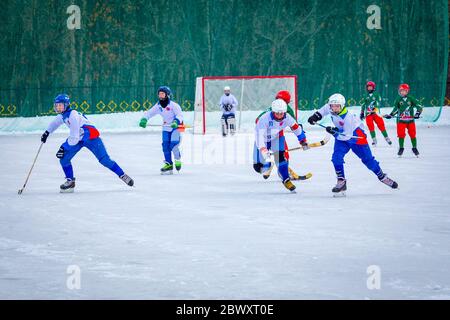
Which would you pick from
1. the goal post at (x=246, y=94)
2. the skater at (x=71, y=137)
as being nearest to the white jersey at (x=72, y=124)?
the skater at (x=71, y=137)

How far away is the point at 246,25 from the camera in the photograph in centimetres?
4425

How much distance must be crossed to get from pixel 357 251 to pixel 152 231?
8.05 ft

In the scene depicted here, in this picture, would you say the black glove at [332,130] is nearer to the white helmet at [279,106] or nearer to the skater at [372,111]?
the white helmet at [279,106]

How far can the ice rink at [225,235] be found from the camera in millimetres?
7754

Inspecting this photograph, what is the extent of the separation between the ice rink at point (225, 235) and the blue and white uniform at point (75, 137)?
18.8 inches

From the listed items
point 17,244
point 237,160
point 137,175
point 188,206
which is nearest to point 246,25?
point 237,160

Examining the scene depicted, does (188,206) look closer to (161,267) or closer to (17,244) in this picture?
(17,244)

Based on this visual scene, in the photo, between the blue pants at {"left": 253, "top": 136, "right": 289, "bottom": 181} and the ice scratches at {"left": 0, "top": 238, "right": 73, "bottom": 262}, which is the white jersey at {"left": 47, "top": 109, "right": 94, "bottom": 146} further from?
the ice scratches at {"left": 0, "top": 238, "right": 73, "bottom": 262}

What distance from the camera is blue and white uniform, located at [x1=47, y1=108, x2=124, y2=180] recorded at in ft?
48.2

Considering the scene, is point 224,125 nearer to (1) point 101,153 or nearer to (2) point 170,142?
(2) point 170,142

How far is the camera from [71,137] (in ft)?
48.1

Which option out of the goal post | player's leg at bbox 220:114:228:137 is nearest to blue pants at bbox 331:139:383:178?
player's leg at bbox 220:114:228:137

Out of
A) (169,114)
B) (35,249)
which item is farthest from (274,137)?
(35,249)

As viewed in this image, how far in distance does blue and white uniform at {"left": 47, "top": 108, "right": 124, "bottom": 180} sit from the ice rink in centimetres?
48
